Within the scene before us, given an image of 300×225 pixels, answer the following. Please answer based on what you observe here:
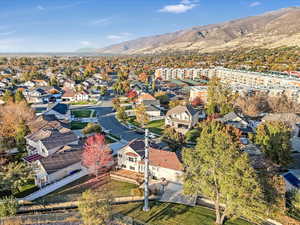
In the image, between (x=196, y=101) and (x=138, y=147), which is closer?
(x=138, y=147)

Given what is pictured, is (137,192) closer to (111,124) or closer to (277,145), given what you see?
(277,145)

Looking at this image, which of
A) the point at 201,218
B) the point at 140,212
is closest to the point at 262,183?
the point at 201,218

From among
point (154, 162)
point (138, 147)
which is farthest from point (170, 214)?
point (138, 147)

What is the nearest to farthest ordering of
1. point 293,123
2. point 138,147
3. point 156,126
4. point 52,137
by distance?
point 138,147 → point 52,137 → point 293,123 → point 156,126

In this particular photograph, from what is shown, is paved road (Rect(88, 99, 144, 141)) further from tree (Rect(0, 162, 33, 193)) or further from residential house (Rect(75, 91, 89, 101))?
tree (Rect(0, 162, 33, 193))

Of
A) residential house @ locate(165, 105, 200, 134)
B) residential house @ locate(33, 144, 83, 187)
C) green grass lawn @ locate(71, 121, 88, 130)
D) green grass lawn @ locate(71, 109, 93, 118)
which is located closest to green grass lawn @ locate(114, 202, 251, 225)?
residential house @ locate(33, 144, 83, 187)
